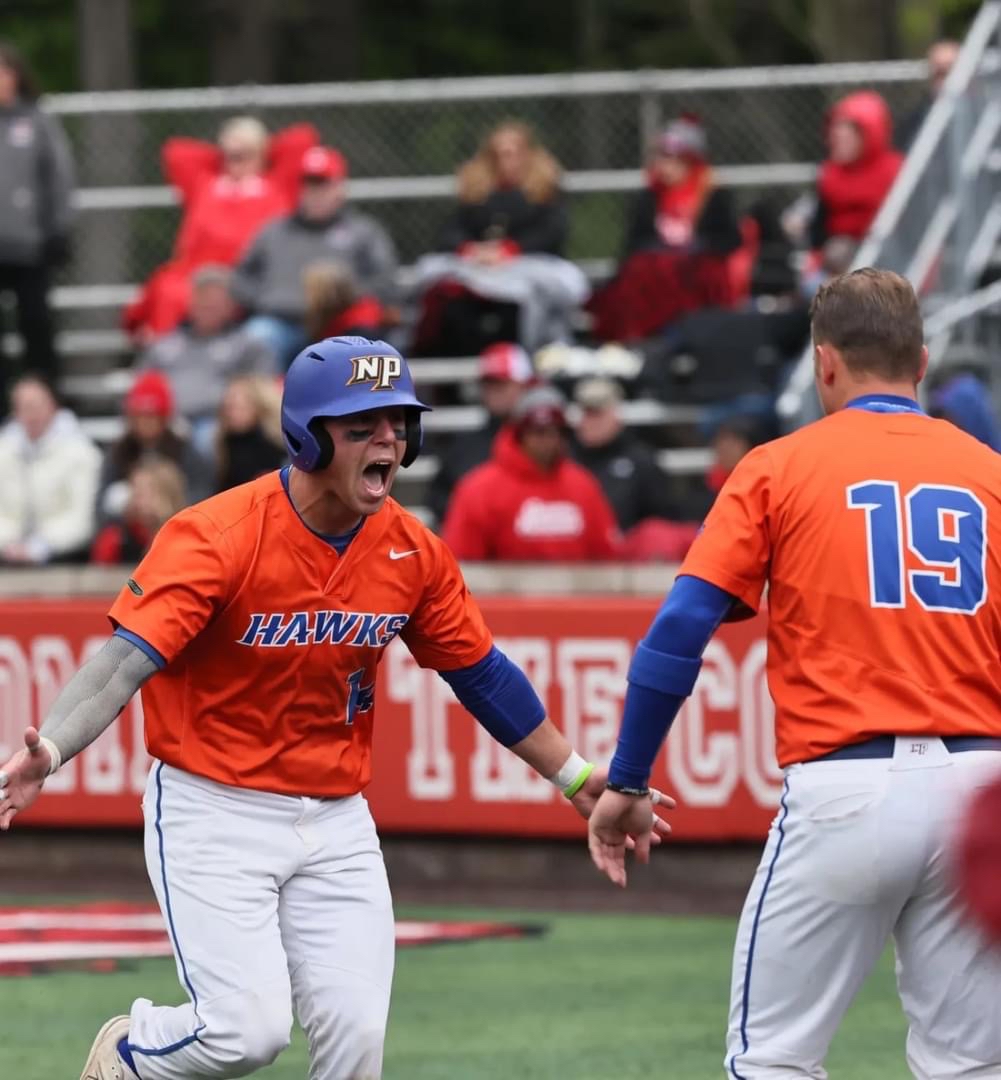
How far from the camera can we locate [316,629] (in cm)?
588

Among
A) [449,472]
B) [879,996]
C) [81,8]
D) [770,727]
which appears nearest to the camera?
[879,996]

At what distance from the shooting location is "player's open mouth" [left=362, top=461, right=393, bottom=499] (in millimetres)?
5719

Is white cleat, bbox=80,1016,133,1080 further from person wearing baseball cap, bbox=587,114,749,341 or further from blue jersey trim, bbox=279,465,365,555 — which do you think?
person wearing baseball cap, bbox=587,114,749,341

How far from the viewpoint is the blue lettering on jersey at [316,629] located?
5.83 meters

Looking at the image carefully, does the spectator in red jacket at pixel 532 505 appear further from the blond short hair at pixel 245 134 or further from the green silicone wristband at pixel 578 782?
the green silicone wristband at pixel 578 782

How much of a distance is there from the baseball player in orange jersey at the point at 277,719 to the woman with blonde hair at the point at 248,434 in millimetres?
6353

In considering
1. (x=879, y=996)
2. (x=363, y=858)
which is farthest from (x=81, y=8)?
(x=363, y=858)

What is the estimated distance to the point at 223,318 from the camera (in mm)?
14180

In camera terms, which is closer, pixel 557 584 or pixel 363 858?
pixel 363 858

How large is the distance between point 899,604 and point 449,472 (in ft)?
25.8

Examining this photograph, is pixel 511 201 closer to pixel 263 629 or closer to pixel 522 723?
pixel 522 723

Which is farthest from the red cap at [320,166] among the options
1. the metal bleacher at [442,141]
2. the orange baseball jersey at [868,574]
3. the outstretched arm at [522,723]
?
the orange baseball jersey at [868,574]

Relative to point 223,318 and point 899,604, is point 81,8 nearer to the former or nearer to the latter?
point 223,318

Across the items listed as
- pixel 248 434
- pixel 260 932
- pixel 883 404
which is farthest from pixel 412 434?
pixel 248 434
